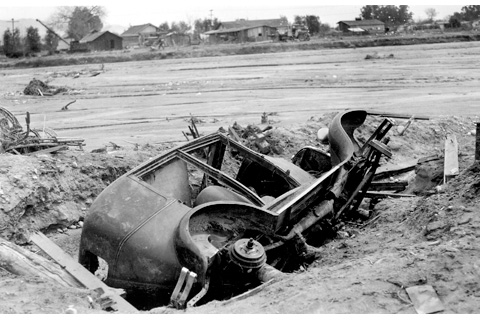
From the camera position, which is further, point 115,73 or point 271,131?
point 115,73

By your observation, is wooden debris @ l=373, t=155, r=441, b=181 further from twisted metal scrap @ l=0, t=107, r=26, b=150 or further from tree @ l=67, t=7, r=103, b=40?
tree @ l=67, t=7, r=103, b=40

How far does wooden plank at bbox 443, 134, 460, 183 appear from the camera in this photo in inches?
360

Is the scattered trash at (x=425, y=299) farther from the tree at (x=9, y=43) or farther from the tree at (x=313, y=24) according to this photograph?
the tree at (x=313, y=24)

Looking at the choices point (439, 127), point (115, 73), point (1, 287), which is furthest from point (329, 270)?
point (115, 73)

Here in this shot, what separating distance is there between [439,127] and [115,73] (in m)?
21.8

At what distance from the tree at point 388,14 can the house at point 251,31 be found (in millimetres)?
9462

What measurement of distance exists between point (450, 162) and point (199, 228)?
5.53 m

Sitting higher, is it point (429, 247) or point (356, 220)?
point (429, 247)

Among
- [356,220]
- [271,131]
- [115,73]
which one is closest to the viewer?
[356,220]

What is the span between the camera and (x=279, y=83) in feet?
73.9

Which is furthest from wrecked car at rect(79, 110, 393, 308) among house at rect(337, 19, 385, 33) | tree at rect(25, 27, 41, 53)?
tree at rect(25, 27, 41, 53)

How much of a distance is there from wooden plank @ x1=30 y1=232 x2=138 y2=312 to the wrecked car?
19 centimetres

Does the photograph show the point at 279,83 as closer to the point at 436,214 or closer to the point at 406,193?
the point at 406,193

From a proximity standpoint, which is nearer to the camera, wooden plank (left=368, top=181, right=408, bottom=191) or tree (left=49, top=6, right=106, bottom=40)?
wooden plank (left=368, top=181, right=408, bottom=191)
